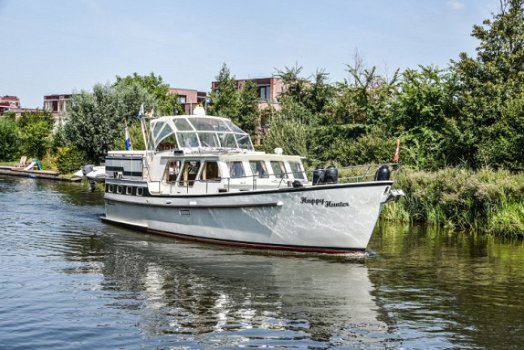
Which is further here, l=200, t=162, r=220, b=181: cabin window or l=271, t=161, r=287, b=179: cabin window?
l=271, t=161, r=287, b=179: cabin window

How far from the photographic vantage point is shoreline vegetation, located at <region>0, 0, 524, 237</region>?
2288cm

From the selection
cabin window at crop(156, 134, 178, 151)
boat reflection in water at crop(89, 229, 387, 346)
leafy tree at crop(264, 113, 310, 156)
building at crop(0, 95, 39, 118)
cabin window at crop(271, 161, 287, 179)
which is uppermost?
building at crop(0, 95, 39, 118)

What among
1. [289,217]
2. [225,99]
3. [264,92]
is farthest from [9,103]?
[289,217]

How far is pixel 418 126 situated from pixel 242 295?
2164 cm

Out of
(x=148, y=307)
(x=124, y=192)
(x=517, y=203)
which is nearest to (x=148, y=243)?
(x=124, y=192)

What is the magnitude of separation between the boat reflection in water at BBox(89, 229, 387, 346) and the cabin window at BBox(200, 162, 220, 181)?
8.09 ft

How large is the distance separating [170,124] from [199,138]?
1.14 metres

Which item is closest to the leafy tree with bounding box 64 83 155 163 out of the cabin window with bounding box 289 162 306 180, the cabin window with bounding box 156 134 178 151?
the cabin window with bounding box 156 134 178 151

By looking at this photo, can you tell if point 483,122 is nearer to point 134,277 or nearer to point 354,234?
point 354,234

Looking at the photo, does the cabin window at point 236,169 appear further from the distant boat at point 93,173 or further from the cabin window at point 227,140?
the distant boat at point 93,173

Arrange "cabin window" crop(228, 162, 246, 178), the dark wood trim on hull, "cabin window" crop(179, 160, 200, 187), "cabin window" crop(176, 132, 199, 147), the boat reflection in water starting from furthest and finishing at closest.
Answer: "cabin window" crop(176, 132, 199, 147) → "cabin window" crop(179, 160, 200, 187) → "cabin window" crop(228, 162, 246, 178) → the dark wood trim on hull → the boat reflection in water

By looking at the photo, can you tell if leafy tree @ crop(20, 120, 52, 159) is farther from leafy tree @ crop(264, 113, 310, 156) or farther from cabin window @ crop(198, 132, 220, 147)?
cabin window @ crop(198, 132, 220, 147)

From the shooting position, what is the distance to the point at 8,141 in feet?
238

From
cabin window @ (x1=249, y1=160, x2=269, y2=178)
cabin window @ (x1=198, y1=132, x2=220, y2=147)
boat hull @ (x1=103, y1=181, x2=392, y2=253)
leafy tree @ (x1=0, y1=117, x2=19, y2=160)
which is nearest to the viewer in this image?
boat hull @ (x1=103, y1=181, x2=392, y2=253)
